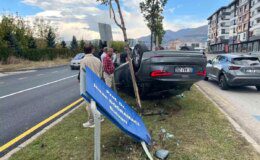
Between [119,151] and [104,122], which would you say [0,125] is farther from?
[119,151]

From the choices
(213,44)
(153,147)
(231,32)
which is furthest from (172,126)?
(213,44)

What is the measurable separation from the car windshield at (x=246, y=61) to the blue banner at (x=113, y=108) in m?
8.18

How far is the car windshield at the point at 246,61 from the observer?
11.1m

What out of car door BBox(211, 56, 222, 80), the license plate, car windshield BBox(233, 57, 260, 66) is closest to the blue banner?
the license plate

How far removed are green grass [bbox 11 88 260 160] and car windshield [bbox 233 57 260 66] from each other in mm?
5186

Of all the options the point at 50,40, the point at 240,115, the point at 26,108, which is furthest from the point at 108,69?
the point at 50,40

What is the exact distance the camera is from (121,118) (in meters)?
3.80

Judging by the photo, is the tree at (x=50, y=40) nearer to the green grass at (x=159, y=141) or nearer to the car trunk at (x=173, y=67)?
the green grass at (x=159, y=141)

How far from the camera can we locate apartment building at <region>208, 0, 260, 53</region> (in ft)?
211

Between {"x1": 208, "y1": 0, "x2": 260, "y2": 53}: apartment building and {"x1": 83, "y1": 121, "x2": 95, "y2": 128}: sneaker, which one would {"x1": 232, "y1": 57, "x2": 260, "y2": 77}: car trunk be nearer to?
{"x1": 83, "y1": 121, "x2": 95, "y2": 128}: sneaker

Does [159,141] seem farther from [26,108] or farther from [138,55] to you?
[26,108]

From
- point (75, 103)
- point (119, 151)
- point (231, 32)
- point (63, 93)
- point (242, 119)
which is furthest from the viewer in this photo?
point (231, 32)

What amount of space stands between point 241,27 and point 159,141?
268ft

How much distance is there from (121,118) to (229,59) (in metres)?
9.22
